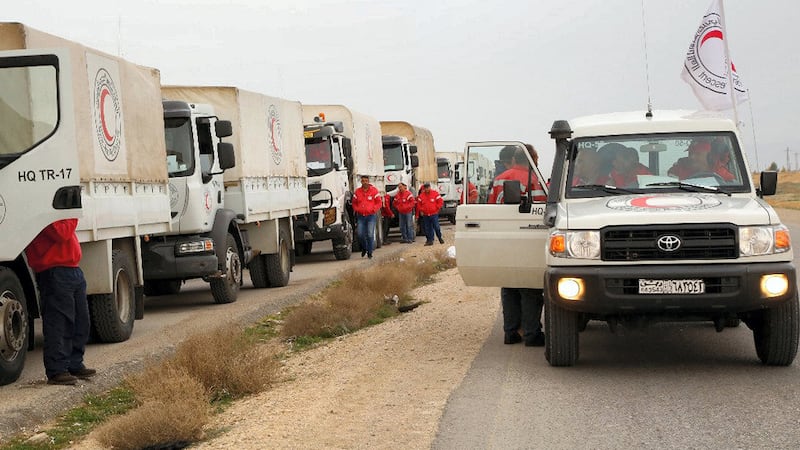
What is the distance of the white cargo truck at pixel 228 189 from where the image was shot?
687 inches

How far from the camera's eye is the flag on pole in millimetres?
25625

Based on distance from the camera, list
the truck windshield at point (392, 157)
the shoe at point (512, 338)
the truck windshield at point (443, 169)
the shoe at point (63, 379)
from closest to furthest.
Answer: the shoe at point (63, 379)
the shoe at point (512, 338)
the truck windshield at point (392, 157)
the truck windshield at point (443, 169)

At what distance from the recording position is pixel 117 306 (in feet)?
46.6

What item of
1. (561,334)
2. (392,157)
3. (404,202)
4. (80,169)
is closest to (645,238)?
(561,334)

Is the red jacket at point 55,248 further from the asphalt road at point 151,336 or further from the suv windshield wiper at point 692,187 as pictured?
the suv windshield wiper at point 692,187

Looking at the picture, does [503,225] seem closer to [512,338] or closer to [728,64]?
[512,338]

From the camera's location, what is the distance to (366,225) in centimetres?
2802

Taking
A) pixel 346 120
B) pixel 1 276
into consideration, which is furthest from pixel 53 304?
pixel 346 120

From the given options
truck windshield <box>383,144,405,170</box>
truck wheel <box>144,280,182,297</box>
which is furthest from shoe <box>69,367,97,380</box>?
truck windshield <box>383,144,405,170</box>

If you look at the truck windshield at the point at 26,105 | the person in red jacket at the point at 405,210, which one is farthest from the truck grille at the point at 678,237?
the person in red jacket at the point at 405,210

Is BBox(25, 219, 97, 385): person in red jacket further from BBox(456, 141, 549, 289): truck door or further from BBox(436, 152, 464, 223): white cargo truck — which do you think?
BBox(436, 152, 464, 223): white cargo truck

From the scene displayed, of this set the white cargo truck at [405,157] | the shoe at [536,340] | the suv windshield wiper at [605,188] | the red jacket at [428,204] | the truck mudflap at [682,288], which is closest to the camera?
the truck mudflap at [682,288]

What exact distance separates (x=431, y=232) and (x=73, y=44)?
20.4 metres

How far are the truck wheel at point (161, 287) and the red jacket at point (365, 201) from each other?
7.69 meters
